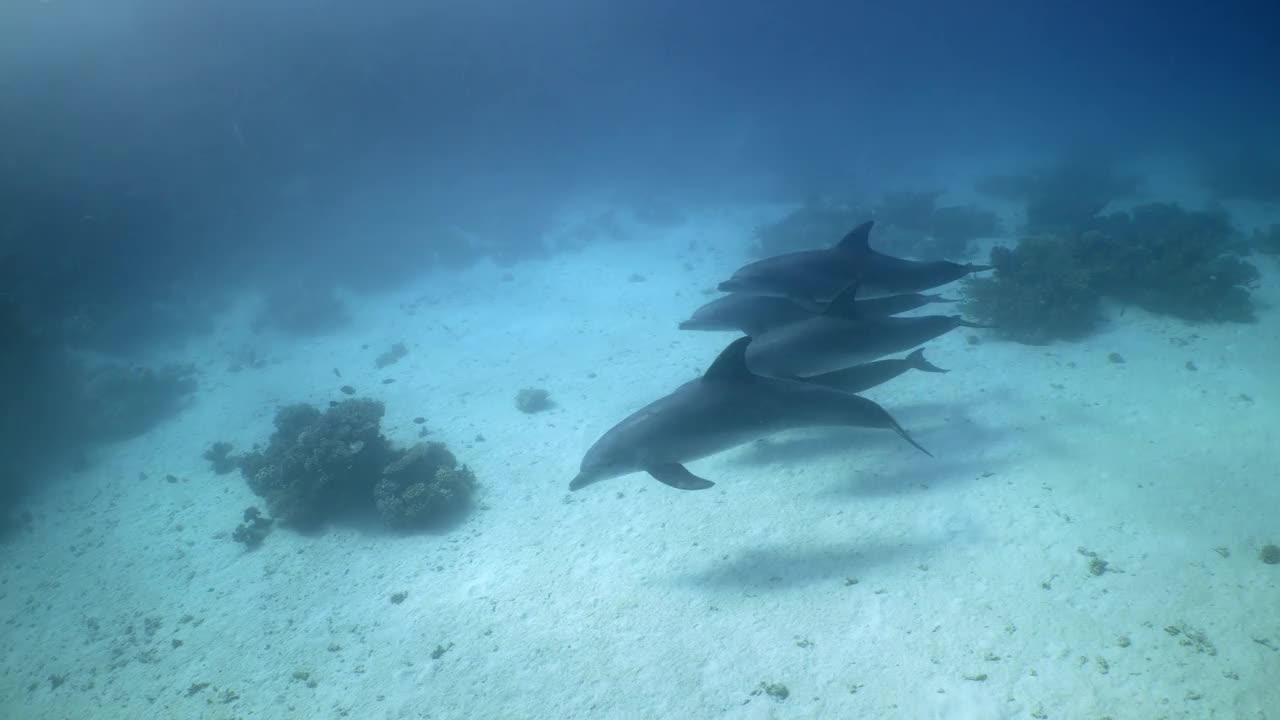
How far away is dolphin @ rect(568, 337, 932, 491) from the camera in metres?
5.25

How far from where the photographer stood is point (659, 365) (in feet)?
37.5

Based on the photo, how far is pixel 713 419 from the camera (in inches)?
207

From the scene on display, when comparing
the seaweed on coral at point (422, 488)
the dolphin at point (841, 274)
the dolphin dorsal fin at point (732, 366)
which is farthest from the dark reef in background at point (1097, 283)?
the seaweed on coral at point (422, 488)

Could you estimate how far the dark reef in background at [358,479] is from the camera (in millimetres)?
7527

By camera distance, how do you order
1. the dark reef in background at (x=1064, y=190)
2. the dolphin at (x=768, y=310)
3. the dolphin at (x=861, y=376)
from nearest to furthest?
the dolphin at (x=861, y=376), the dolphin at (x=768, y=310), the dark reef in background at (x=1064, y=190)

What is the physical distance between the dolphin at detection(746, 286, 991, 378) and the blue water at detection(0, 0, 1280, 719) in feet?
0.69

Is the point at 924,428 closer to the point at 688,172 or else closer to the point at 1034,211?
the point at 1034,211

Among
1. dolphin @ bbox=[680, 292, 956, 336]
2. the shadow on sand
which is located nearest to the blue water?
the shadow on sand

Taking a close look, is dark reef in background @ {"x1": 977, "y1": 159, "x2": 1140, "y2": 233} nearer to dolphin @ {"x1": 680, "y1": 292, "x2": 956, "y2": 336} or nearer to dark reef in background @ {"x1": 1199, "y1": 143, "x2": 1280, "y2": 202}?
dark reef in background @ {"x1": 1199, "y1": 143, "x2": 1280, "y2": 202}

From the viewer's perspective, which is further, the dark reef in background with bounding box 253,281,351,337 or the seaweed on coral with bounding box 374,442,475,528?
the dark reef in background with bounding box 253,281,351,337

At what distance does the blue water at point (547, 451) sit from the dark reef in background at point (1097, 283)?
74 millimetres

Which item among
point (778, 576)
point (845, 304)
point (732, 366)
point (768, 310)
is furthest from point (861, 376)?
point (778, 576)

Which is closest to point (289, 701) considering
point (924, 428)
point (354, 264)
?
point (924, 428)

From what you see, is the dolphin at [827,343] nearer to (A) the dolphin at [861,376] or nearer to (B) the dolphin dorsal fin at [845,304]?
(B) the dolphin dorsal fin at [845,304]
